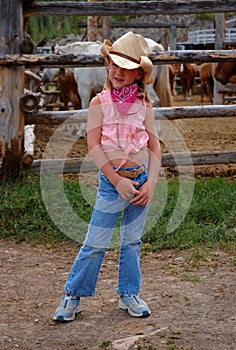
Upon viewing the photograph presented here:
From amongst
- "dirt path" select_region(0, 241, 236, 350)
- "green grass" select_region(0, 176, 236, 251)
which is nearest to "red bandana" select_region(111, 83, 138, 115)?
"dirt path" select_region(0, 241, 236, 350)

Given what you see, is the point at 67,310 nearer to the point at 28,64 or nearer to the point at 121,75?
the point at 121,75

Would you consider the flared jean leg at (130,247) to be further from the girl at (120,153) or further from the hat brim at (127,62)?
the hat brim at (127,62)

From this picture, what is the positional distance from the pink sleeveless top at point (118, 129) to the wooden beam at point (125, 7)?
3.16 m

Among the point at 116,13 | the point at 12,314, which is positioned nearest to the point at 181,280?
the point at 12,314

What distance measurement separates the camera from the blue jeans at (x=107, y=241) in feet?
10.7

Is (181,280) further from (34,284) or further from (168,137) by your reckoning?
(168,137)

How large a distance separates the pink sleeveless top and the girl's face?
0.08 metres

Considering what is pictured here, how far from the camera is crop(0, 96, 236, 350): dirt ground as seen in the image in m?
3.08

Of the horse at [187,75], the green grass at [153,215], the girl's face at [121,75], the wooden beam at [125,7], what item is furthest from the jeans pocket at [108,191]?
the horse at [187,75]

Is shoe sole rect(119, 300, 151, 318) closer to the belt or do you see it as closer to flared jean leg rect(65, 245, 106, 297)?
flared jean leg rect(65, 245, 106, 297)

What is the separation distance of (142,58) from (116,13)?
11.1 ft

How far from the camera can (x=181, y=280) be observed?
4059 mm

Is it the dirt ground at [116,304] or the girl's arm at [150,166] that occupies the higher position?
the girl's arm at [150,166]

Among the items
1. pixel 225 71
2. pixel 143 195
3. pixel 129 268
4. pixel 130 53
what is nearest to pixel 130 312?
pixel 129 268
